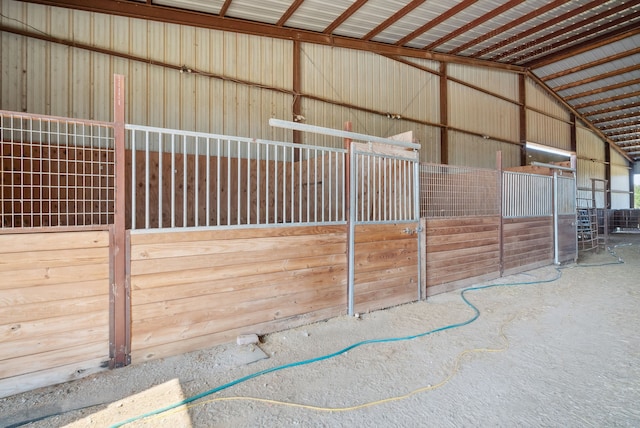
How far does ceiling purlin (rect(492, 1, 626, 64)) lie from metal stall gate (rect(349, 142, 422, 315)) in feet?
22.0

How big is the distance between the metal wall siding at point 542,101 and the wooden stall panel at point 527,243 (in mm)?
6406

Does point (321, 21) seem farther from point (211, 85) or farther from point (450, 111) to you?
point (450, 111)

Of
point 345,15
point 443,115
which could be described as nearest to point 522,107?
point 443,115

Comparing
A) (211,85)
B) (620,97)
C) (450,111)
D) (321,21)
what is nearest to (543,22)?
(450,111)

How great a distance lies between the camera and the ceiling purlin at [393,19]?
5515mm

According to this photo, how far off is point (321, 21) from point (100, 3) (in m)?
3.25

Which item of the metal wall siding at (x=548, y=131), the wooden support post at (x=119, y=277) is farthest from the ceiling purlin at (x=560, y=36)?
the wooden support post at (x=119, y=277)

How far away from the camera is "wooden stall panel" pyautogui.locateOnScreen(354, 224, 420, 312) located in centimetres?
301

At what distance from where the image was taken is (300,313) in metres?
2.67

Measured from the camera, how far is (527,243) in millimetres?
4961

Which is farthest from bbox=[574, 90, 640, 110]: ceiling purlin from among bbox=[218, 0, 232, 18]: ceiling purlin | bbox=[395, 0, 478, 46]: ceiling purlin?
bbox=[218, 0, 232, 18]: ceiling purlin

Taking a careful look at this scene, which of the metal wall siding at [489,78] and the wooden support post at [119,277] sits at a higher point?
the metal wall siding at [489,78]

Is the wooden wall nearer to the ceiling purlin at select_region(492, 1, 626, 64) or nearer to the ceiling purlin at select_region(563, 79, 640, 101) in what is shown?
the ceiling purlin at select_region(492, 1, 626, 64)

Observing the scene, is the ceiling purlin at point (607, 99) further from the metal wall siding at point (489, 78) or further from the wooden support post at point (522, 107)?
the metal wall siding at point (489, 78)
